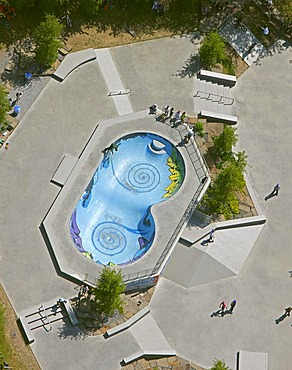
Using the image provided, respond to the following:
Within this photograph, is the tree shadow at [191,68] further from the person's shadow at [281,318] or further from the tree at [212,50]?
the person's shadow at [281,318]

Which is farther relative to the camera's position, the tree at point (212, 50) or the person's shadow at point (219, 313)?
the tree at point (212, 50)

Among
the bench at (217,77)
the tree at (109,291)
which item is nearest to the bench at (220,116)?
the bench at (217,77)

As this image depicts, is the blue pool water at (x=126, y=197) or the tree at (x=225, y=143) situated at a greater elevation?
the tree at (x=225, y=143)

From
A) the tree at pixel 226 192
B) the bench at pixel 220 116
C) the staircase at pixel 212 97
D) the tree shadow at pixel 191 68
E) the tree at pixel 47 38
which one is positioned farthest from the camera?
the tree shadow at pixel 191 68

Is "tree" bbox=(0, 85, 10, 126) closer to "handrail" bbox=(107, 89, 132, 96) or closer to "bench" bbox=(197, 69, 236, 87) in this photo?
"handrail" bbox=(107, 89, 132, 96)

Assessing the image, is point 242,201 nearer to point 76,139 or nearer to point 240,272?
point 240,272
